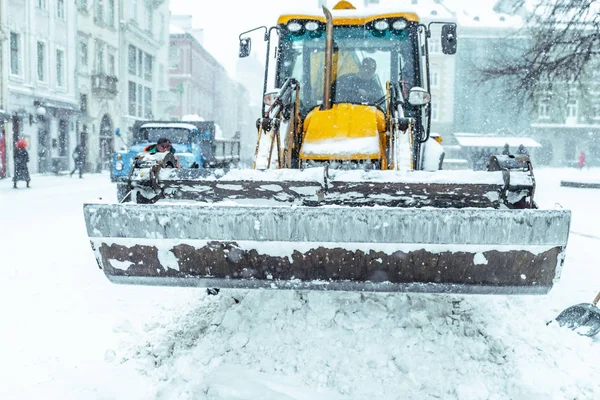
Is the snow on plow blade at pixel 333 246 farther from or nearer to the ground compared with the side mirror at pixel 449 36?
nearer to the ground

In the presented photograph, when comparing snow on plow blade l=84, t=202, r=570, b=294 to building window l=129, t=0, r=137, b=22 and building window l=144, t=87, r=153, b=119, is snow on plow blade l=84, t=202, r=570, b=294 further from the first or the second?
building window l=144, t=87, r=153, b=119

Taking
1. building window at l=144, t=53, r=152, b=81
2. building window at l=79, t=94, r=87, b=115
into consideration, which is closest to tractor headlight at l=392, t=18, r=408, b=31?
building window at l=79, t=94, r=87, b=115

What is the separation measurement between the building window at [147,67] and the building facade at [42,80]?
11.5 meters

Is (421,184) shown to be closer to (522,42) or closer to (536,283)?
(536,283)

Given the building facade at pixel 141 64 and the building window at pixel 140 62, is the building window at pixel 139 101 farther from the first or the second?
the building window at pixel 140 62

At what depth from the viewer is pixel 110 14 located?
109 ft

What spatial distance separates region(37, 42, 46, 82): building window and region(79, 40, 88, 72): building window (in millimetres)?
4229

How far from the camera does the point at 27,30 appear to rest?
77.5ft

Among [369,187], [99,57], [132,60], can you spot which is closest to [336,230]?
[369,187]

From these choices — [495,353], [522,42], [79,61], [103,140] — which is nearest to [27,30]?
[79,61]

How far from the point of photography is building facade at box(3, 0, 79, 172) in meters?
22.9

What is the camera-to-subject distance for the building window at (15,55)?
75.3ft

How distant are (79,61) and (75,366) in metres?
28.7

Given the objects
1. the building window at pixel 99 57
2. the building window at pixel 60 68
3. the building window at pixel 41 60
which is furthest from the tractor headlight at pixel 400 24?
Result: the building window at pixel 99 57
